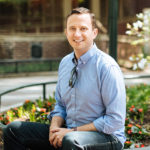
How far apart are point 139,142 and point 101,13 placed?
17.2m

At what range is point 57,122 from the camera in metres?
2.55

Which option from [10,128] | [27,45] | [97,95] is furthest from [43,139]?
[27,45]

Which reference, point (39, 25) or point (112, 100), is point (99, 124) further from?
point (39, 25)

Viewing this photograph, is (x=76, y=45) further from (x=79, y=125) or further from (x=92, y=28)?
(x=79, y=125)

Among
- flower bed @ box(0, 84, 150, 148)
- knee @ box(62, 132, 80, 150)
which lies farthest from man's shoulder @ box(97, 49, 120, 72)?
flower bed @ box(0, 84, 150, 148)

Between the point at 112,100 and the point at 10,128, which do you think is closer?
the point at 112,100

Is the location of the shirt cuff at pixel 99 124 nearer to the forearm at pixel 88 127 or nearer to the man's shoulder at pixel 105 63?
the forearm at pixel 88 127

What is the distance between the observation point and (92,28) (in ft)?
7.82

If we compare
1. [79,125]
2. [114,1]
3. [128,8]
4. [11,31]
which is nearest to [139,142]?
[79,125]

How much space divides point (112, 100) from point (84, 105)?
9.9 inches

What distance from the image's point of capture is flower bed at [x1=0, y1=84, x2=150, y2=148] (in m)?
3.49

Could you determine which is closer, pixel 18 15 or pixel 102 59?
pixel 102 59

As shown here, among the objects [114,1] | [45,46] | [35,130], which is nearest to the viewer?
[35,130]

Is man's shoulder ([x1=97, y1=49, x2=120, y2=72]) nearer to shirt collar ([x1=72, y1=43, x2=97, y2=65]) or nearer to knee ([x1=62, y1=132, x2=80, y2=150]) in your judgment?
shirt collar ([x1=72, y1=43, x2=97, y2=65])
